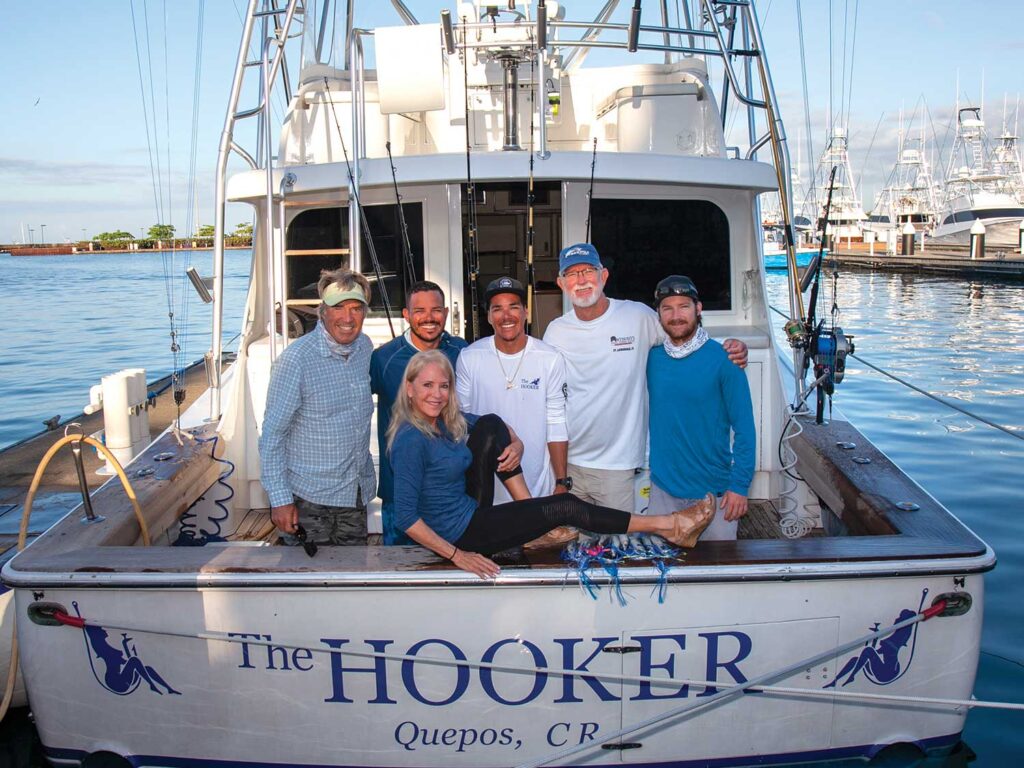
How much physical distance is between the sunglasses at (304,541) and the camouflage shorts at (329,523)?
11 cm

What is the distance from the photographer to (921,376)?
589 inches

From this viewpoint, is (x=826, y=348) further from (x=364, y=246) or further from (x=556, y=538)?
(x=364, y=246)

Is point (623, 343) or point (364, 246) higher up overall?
point (364, 246)

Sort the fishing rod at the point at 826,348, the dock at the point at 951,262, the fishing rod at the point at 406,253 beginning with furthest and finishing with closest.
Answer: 1. the dock at the point at 951,262
2. the fishing rod at the point at 406,253
3. the fishing rod at the point at 826,348

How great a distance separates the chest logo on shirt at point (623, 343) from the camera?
3.52 meters

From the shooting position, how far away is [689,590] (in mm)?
2953

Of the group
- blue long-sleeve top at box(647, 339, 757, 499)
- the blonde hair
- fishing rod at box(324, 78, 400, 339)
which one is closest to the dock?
fishing rod at box(324, 78, 400, 339)

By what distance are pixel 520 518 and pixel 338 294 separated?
1082mm

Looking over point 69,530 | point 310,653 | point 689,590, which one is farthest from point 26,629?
point 689,590

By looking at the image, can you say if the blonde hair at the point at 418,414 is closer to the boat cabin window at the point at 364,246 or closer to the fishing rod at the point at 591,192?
the fishing rod at the point at 591,192

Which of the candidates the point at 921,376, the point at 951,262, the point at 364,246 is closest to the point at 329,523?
the point at 364,246

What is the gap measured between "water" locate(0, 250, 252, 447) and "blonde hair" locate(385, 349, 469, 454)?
8.25m

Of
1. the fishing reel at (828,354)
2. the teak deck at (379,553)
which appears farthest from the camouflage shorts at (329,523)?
the fishing reel at (828,354)

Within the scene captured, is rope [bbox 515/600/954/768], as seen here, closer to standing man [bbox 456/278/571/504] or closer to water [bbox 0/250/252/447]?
standing man [bbox 456/278/571/504]
